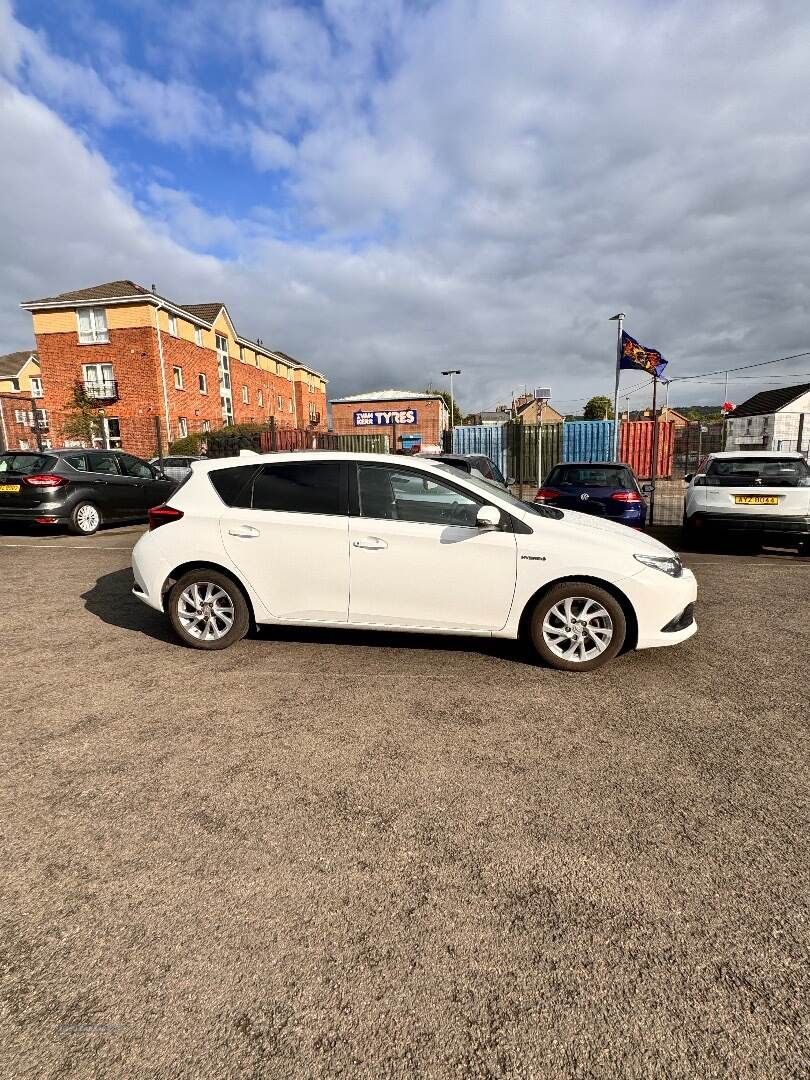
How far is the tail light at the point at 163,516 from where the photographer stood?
440cm

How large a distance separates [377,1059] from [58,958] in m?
1.10

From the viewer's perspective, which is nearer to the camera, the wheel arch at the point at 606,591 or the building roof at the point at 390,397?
the wheel arch at the point at 606,591

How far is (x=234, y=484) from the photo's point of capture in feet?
14.4

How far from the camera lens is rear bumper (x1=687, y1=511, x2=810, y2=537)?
7.15 meters

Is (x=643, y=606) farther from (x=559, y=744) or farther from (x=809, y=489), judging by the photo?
(x=809, y=489)

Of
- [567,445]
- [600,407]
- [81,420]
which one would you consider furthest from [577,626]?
[600,407]

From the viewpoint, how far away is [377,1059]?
1490 mm

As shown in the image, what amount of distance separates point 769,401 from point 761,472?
2326 inches

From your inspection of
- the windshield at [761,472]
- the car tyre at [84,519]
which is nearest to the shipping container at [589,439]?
the windshield at [761,472]

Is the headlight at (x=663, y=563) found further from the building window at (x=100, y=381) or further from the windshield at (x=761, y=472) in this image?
the building window at (x=100, y=381)

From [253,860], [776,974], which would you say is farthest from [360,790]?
[776,974]

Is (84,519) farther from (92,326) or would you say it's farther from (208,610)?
(92,326)

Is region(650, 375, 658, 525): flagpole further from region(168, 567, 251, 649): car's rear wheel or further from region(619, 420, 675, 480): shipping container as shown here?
region(619, 420, 675, 480): shipping container

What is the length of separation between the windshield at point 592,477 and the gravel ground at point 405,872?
15.0 feet
